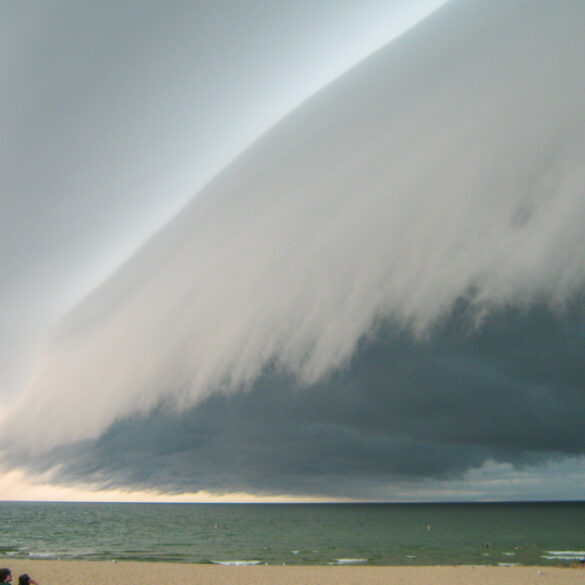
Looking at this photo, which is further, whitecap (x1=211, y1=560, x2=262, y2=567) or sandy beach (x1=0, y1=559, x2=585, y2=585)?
whitecap (x1=211, y1=560, x2=262, y2=567)

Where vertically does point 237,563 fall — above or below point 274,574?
below

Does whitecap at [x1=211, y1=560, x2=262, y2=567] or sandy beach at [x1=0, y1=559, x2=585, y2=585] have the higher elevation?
sandy beach at [x1=0, y1=559, x2=585, y2=585]

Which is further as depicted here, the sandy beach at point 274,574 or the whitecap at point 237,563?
the whitecap at point 237,563

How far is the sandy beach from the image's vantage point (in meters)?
42.5

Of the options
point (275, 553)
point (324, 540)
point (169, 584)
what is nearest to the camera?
point (169, 584)

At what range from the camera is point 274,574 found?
46.9m

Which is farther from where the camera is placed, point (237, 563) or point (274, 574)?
point (237, 563)

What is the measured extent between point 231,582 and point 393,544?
2104 inches

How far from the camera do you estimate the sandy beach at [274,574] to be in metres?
42.5

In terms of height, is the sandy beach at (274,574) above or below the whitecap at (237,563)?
above

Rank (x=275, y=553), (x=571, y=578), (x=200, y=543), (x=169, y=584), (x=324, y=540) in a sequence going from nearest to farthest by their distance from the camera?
(x=169, y=584)
(x=571, y=578)
(x=275, y=553)
(x=200, y=543)
(x=324, y=540)

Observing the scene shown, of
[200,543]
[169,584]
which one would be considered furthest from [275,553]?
[169,584]

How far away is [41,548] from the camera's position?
74750 mm

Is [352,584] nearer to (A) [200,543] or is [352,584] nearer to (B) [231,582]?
(B) [231,582]
